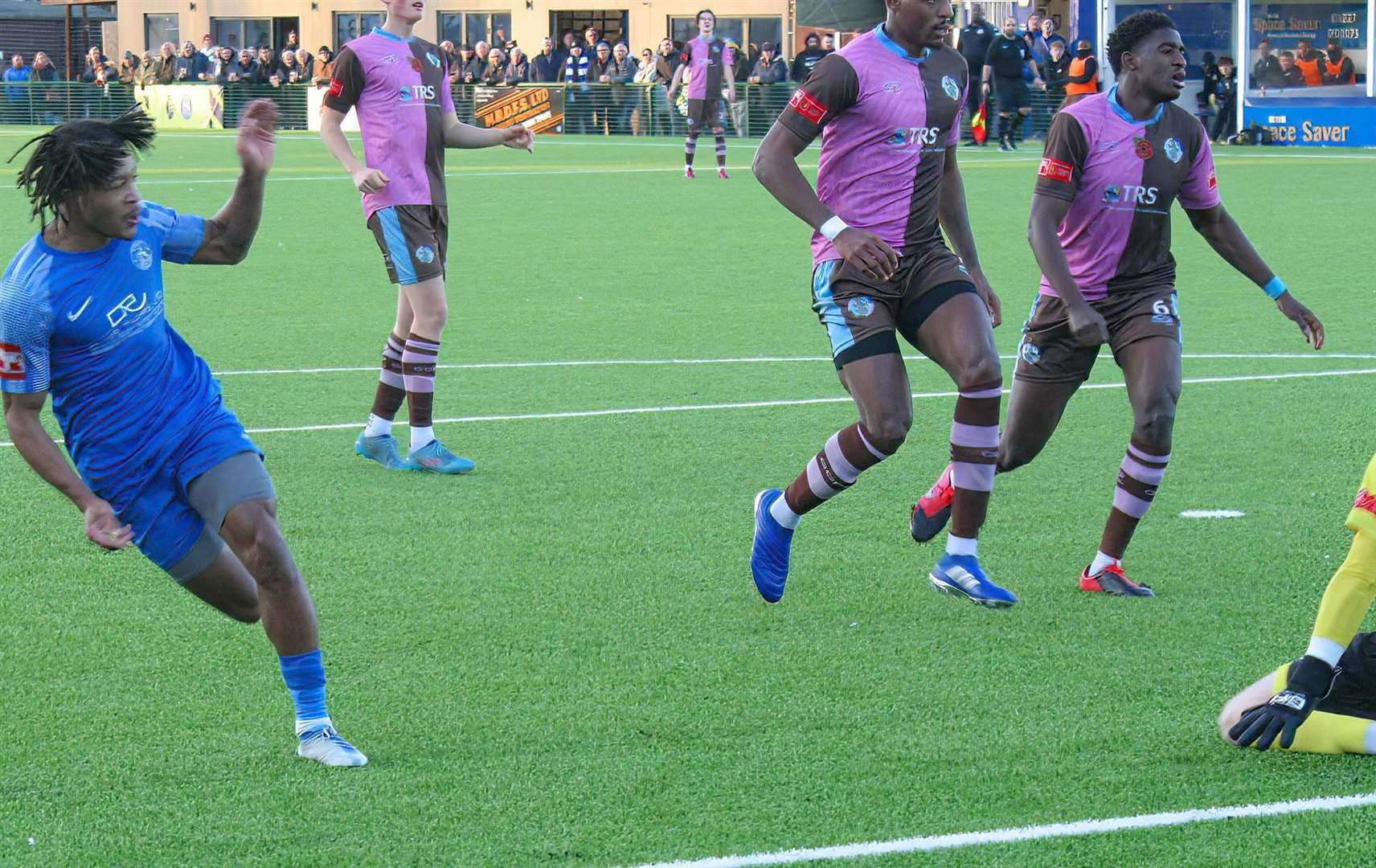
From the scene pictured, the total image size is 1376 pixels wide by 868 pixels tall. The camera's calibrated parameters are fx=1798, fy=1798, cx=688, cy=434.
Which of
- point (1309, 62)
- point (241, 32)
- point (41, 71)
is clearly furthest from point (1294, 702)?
point (241, 32)

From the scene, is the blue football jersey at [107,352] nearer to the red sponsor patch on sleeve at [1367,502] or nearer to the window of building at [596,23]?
the red sponsor patch on sleeve at [1367,502]

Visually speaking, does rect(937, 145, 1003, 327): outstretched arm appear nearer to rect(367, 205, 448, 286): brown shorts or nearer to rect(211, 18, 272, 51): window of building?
rect(367, 205, 448, 286): brown shorts

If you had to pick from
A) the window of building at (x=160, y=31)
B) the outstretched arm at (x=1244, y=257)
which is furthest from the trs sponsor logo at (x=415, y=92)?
the window of building at (x=160, y=31)

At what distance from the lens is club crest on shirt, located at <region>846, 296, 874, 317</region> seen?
6375 mm

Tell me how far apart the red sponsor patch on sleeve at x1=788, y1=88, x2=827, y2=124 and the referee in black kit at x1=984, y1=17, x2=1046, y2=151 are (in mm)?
25575

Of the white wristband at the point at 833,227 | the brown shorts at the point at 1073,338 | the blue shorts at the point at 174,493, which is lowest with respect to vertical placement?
the blue shorts at the point at 174,493

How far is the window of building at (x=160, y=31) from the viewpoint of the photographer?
197 ft

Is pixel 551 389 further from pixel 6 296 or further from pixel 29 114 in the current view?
pixel 29 114

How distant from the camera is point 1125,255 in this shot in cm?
669

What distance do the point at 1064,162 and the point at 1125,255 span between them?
446 mm

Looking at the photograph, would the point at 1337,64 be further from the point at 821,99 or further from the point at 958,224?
the point at 821,99

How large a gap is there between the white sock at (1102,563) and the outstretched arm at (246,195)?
10.6 feet

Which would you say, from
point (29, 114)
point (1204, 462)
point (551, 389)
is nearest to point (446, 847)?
point (1204, 462)

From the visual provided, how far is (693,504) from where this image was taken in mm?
7895
